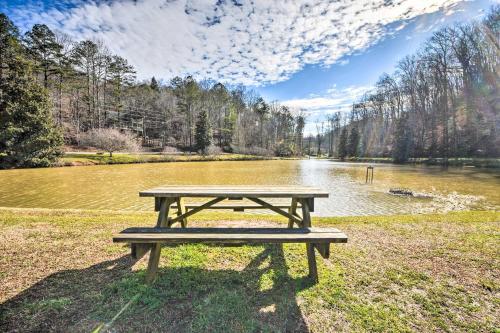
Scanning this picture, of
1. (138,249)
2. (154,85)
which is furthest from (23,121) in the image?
(154,85)

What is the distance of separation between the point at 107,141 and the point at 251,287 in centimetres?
3695

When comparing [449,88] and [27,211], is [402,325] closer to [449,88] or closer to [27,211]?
[27,211]

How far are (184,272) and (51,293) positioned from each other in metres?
1.33

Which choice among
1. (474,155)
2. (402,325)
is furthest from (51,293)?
(474,155)

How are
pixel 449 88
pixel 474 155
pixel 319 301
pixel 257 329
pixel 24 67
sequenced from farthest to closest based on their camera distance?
pixel 449 88 → pixel 474 155 → pixel 24 67 → pixel 319 301 → pixel 257 329

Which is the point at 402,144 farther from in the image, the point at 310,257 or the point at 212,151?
the point at 310,257

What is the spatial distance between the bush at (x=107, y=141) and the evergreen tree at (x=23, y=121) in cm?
1066

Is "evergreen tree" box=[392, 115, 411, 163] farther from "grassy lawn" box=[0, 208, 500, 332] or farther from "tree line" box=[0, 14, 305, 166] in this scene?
"grassy lawn" box=[0, 208, 500, 332]

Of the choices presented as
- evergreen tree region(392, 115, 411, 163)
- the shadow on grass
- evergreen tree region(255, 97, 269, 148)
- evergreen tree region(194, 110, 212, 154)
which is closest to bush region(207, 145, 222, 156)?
evergreen tree region(194, 110, 212, 154)

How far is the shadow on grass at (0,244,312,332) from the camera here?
6.79ft

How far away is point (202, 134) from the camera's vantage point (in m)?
45.5

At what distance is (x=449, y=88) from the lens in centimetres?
3456

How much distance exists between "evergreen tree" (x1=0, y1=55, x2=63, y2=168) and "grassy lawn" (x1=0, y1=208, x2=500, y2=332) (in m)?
22.3

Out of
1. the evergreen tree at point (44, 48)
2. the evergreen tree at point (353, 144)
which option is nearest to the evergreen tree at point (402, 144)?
the evergreen tree at point (353, 144)
